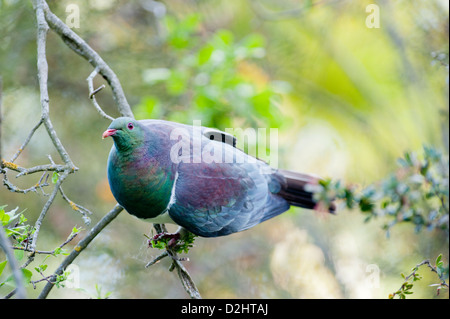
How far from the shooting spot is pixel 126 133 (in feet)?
7.66

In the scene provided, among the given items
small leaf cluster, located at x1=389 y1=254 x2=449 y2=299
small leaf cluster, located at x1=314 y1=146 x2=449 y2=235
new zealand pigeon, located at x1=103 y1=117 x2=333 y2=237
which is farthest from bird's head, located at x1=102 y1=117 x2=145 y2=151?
small leaf cluster, located at x1=389 y1=254 x2=449 y2=299

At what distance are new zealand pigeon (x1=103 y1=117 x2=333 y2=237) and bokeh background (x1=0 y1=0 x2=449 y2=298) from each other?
0.81 meters

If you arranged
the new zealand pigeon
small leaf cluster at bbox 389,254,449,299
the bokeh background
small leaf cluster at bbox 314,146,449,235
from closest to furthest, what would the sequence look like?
1. small leaf cluster at bbox 389,254,449,299
2. the new zealand pigeon
3. small leaf cluster at bbox 314,146,449,235
4. the bokeh background

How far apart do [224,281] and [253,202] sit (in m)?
2.32

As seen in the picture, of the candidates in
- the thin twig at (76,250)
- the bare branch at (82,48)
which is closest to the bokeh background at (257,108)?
the bare branch at (82,48)

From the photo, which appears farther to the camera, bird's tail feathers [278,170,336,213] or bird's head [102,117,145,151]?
bird's tail feathers [278,170,336,213]

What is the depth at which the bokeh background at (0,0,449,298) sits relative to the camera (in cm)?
406

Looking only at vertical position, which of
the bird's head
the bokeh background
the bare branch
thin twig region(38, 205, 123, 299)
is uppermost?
the bare branch

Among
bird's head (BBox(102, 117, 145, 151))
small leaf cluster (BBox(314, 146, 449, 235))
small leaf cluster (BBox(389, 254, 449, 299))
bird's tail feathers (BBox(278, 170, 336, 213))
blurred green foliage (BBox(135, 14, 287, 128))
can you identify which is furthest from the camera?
blurred green foliage (BBox(135, 14, 287, 128))

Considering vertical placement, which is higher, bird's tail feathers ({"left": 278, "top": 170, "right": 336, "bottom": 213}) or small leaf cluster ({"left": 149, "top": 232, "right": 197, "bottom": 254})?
small leaf cluster ({"left": 149, "top": 232, "right": 197, "bottom": 254})

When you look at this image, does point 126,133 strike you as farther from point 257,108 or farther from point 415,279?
point 257,108

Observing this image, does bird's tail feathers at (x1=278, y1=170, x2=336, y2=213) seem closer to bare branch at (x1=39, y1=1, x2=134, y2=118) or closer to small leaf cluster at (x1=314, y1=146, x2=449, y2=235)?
small leaf cluster at (x1=314, y1=146, x2=449, y2=235)

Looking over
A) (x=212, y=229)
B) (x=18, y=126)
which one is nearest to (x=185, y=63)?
(x=18, y=126)

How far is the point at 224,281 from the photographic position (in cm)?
511
